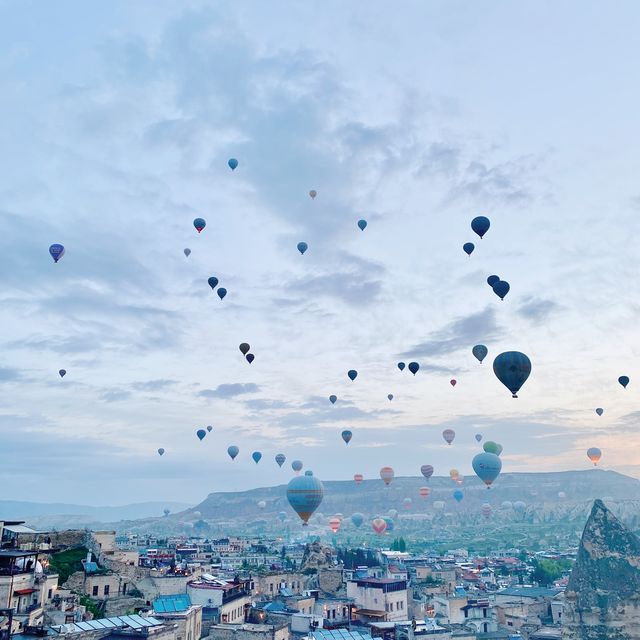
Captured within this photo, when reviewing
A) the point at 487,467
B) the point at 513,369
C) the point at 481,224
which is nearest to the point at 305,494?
the point at 487,467

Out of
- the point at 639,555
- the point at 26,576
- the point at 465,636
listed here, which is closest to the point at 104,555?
the point at 26,576

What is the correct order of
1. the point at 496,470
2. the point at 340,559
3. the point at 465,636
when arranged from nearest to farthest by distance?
the point at 465,636 < the point at 496,470 < the point at 340,559

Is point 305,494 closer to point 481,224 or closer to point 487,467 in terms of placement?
point 487,467

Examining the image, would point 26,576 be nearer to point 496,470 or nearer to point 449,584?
point 496,470

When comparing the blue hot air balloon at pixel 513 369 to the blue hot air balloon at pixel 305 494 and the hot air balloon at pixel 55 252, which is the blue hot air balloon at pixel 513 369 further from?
the hot air balloon at pixel 55 252

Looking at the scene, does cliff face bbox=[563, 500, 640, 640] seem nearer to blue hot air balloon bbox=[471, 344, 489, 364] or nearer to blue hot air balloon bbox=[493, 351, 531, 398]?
blue hot air balloon bbox=[493, 351, 531, 398]
